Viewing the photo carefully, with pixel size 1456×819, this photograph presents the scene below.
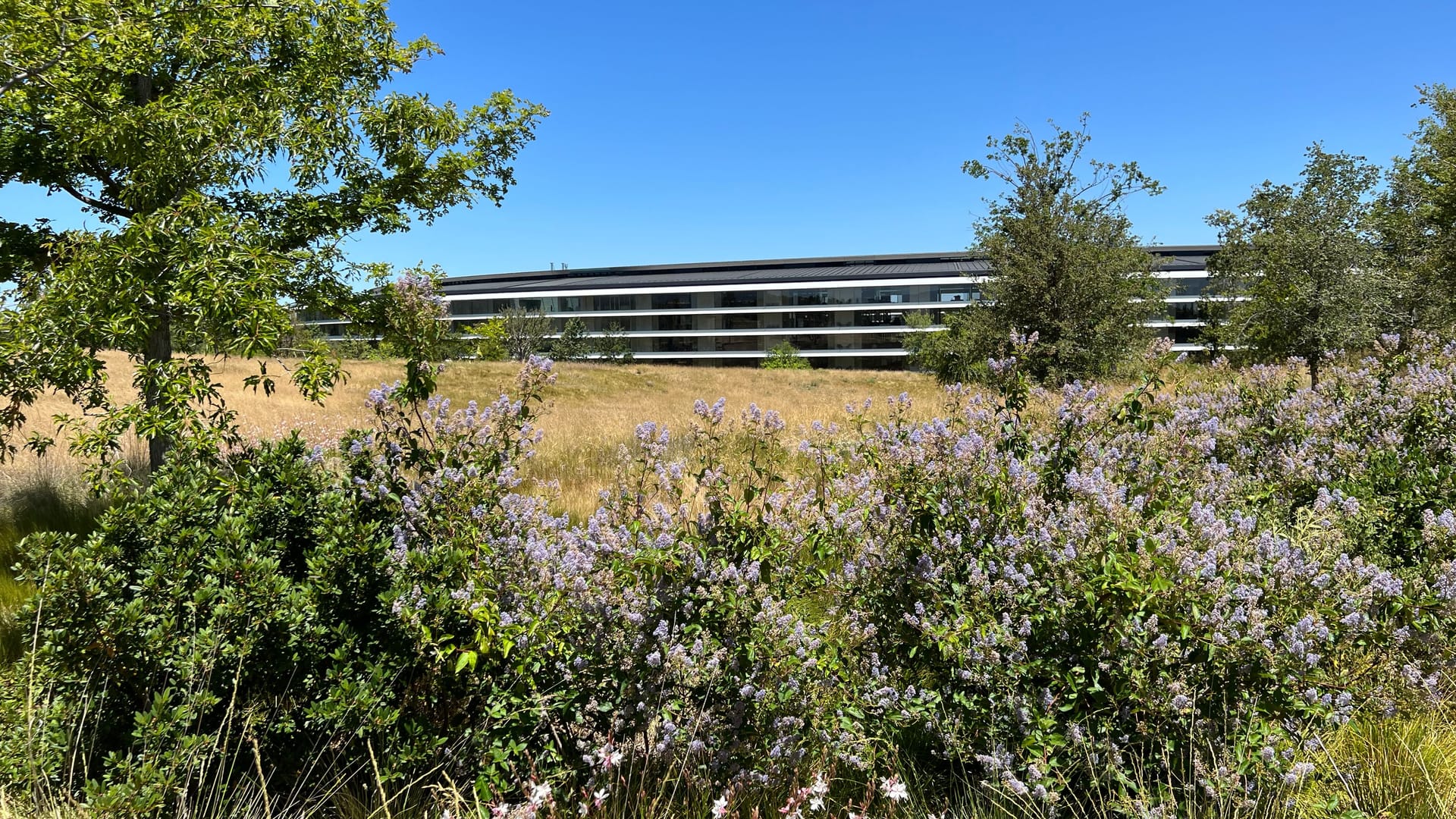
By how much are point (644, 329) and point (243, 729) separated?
84.1 meters

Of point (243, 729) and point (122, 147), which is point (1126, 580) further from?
point (122, 147)

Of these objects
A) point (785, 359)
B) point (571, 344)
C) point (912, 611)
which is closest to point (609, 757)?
point (912, 611)

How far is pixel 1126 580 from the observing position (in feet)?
7.88

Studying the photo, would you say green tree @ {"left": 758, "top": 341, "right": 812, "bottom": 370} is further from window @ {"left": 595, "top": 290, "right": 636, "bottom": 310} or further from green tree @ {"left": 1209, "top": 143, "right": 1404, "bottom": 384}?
green tree @ {"left": 1209, "top": 143, "right": 1404, "bottom": 384}

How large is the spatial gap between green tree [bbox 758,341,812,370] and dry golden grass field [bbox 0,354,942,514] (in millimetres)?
21671

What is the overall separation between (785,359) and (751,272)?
16270mm

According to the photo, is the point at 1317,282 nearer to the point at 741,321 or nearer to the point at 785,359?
the point at 785,359

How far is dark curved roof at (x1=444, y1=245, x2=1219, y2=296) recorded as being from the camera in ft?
258

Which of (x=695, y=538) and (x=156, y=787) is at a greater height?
(x=695, y=538)

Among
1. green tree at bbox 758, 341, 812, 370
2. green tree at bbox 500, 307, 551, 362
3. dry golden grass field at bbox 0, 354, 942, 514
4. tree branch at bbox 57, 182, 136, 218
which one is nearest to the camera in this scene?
tree branch at bbox 57, 182, 136, 218

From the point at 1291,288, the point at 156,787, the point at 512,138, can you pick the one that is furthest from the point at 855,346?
the point at 156,787

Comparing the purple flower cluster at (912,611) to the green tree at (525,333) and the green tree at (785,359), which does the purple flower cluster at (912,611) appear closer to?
the green tree at (525,333)

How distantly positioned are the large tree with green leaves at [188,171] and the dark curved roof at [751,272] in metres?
72.8

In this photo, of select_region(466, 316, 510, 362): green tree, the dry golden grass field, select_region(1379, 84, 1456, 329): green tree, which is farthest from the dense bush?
select_region(1379, 84, 1456, 329): green tree
